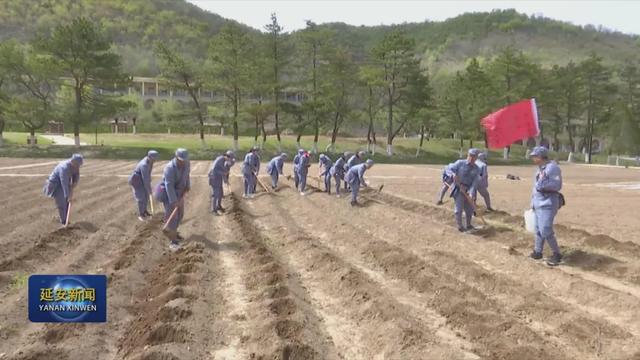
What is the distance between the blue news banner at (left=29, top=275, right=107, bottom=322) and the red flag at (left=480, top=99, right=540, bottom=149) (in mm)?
9294

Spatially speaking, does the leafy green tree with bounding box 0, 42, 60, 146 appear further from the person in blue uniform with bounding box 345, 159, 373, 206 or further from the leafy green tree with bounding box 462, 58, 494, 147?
the leafy green tree with bounding box 462, 58, 494, 147

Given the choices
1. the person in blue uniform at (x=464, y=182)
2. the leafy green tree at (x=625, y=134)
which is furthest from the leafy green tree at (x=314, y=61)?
the person in blue uniform at (x=464, y=182)

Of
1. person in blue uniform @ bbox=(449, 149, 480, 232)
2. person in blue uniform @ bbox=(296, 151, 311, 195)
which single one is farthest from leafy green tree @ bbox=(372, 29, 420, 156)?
person in blue uniform @ bbox=(449, 149, 480, 232)

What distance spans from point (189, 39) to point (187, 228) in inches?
6116

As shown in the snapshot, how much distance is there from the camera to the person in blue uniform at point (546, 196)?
886cm

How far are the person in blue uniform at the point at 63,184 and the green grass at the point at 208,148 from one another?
3235 cm

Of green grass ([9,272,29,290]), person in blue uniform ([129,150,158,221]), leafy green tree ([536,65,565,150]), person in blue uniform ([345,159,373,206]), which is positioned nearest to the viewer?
green grass ([9,272,29,290])

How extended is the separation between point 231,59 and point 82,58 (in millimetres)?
11614

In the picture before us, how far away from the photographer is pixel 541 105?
6159 centimetres

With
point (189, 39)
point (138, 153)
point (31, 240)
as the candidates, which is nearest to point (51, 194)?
point (31, 240)

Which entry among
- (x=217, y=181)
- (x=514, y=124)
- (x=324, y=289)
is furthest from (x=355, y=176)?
(x=324, y=289)

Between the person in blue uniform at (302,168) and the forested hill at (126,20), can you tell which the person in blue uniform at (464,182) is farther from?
the forested hill at (126,20)

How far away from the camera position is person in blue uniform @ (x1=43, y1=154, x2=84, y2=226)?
1162 cm

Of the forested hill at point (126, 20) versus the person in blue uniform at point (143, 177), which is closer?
the person in blue uniform at point (143, 177)
